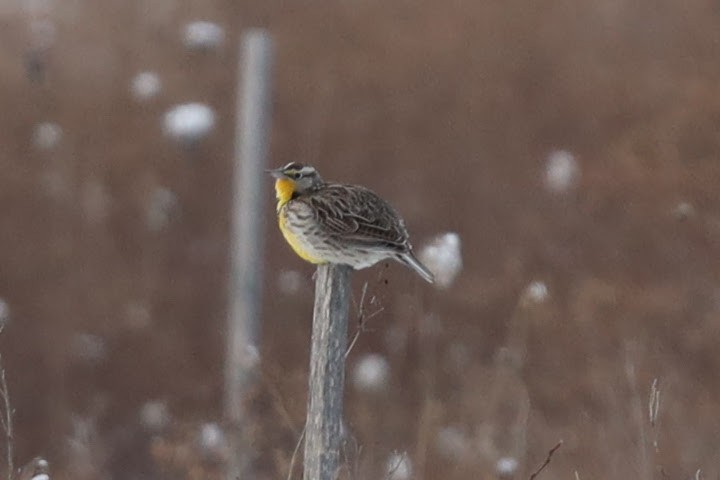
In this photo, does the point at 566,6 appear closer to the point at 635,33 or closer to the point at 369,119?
the point at 635,33

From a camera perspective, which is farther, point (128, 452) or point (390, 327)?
point (390, 327)

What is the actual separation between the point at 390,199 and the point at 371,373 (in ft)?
→ 4.55

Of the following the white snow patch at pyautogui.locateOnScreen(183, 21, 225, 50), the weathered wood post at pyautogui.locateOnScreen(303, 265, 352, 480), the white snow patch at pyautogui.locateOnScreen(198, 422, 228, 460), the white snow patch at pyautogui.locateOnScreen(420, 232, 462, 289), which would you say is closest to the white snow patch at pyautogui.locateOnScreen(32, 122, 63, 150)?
the white snow patch at pyautogui.locateOnScreen(183, 21, 225, 50)

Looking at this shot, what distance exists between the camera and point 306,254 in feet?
11.8

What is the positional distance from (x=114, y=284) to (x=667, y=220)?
3.11 meters

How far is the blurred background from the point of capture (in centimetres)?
746

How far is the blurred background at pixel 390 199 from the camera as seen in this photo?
746 centimetres

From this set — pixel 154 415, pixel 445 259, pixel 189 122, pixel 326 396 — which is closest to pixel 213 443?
pixel 154 415

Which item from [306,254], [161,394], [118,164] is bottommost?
[161,394]

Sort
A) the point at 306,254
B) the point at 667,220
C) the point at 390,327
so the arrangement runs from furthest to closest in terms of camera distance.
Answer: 1. the point at 667,220
2. the point at 390,327
3. the point at 306,254

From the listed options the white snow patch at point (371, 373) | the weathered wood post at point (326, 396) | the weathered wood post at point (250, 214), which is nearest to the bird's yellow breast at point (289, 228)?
the weathered wood post at point (326, 396)

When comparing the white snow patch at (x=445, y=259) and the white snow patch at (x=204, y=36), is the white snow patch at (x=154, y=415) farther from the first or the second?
the white snow patch at (x=445, y=259)

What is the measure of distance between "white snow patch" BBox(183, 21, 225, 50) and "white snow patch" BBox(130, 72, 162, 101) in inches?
13.3

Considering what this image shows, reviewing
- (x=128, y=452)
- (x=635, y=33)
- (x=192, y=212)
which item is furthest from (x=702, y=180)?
(x=128, y=452)
